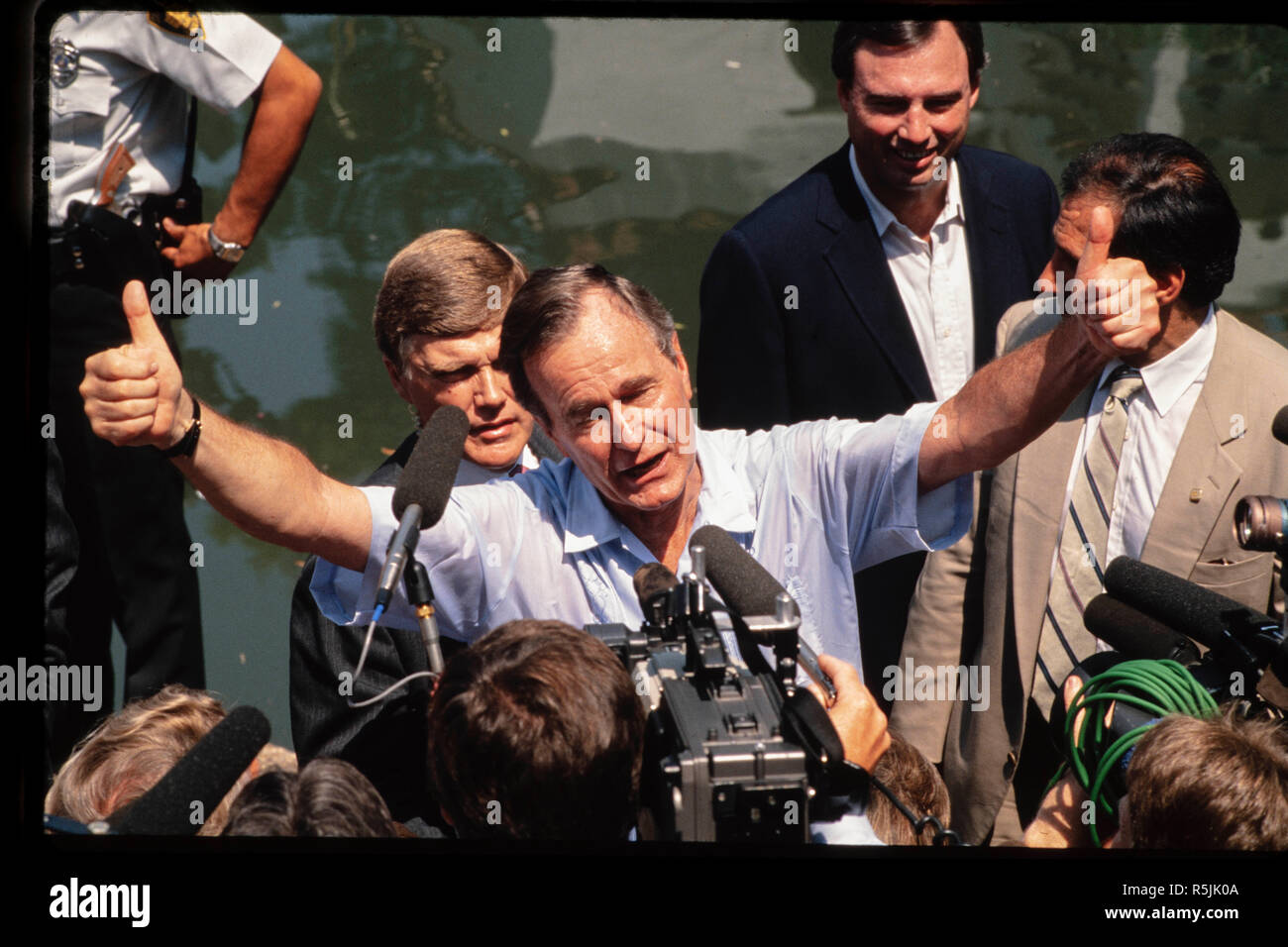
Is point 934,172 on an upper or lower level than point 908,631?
upper

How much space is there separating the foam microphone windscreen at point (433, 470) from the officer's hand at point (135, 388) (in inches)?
14.9

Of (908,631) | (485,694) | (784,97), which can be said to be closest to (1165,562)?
(908,631)

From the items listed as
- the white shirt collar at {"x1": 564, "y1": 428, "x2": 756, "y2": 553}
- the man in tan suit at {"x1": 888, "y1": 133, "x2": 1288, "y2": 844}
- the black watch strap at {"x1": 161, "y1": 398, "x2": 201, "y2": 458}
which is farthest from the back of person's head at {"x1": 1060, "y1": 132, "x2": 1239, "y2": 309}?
the black watch strap at {"x1": 161, "y1": 398, "x2": 201, "y2": 458}

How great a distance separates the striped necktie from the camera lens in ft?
2.47

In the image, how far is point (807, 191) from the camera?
3.15m

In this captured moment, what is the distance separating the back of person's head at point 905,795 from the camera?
2203 mm

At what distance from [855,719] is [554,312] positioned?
105cm

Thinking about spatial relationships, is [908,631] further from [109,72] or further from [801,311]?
[109,72]

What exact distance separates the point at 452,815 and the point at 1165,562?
5.18 feet

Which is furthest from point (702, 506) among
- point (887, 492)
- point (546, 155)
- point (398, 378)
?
point (546, 155)

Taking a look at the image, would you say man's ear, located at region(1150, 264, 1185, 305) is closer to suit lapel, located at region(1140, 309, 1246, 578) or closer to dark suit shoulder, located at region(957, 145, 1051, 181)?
suit lapel, located at region(1140, 309, 1246, 578)
